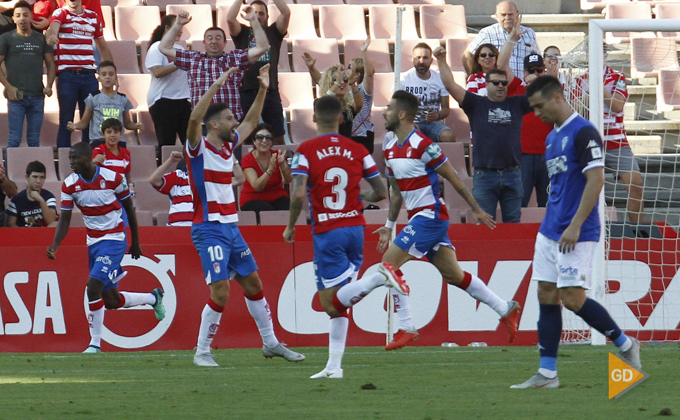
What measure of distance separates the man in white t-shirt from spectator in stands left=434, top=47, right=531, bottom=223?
1411 mm

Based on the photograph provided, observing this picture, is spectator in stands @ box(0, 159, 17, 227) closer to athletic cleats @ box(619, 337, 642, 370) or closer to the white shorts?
the white shorts

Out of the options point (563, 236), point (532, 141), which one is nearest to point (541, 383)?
point (563, 236)

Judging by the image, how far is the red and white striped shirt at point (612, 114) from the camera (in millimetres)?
9508

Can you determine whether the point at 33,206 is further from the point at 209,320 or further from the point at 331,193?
the point at 331,193

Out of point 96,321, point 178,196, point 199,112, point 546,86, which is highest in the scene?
point 546,86

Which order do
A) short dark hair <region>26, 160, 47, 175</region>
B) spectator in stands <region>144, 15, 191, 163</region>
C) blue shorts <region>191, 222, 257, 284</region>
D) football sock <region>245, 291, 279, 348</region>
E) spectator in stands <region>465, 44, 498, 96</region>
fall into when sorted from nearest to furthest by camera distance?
blue shorts <region>191, 222, 257, 284</region>
football sock <region>245, 291, 279, 348</region>
short dark hair <region>26, 160, 47, 175</region>
spectator in stands <region>465, 44, 498, 96</region>
spectator in stands <region>144, 15, 191, 163</region>

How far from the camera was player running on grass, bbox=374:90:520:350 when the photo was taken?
7406 mm

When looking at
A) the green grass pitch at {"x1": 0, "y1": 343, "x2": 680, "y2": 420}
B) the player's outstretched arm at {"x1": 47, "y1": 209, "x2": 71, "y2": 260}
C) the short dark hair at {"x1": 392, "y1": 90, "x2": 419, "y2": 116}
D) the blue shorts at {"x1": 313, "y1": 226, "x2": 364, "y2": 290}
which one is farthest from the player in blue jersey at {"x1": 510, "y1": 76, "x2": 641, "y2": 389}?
the player's outstretched arm at {"x1": 47, "y1": 209, "x2": 71, "y2": 260}

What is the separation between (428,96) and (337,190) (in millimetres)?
5135

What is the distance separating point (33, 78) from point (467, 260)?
5895mm

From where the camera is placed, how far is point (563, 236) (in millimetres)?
5219

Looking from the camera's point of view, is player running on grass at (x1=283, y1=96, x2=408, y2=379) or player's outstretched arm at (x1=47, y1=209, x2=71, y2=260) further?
player's outstretched arm at (x1=47, y1=209, x2=71, y2=260)

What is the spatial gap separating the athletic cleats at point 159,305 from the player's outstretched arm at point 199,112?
2643 mm

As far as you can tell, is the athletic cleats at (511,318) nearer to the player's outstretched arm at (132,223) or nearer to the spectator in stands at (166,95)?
the player's outstretched arm at (132,223)
